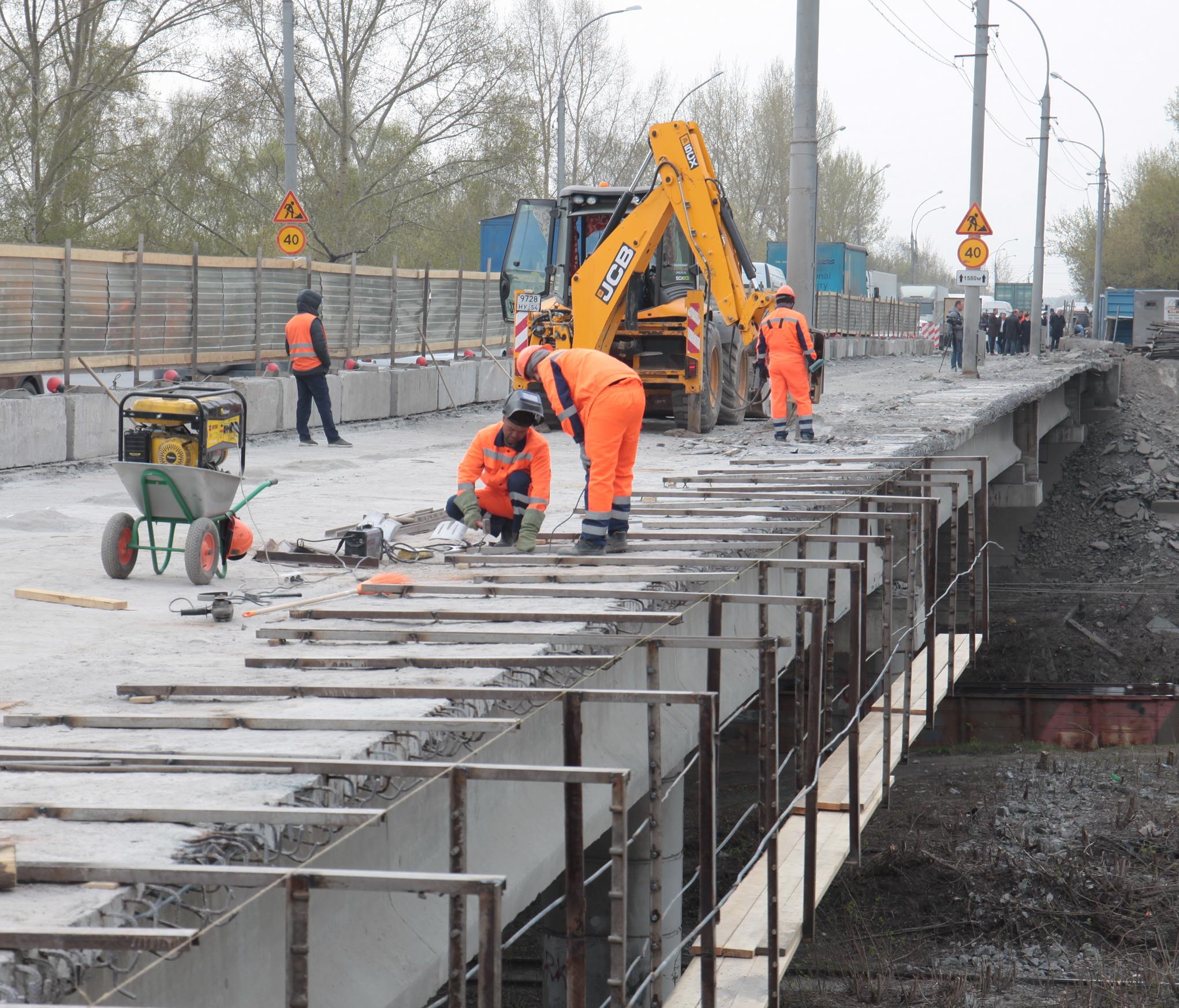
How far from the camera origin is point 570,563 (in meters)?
7.98

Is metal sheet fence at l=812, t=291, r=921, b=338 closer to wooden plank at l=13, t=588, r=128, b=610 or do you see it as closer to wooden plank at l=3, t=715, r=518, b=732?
wooden plank at l=13, t=588, r=128, b=610

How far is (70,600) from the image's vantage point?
7582 millimetres

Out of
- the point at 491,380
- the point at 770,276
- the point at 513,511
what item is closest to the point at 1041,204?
the point at 770,276

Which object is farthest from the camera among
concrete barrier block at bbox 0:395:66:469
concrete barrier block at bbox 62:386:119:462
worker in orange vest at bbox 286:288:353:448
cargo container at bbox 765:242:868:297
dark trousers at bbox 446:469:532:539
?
cargo container at bbox 765:242:868:297

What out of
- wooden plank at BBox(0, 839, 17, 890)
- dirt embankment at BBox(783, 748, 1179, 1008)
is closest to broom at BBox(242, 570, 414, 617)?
wooden plank at BBox(0, 839, 17, 890)

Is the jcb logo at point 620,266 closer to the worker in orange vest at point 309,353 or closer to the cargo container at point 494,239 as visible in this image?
the worker in orange vest at point 309,353

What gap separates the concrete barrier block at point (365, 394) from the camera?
20125mm

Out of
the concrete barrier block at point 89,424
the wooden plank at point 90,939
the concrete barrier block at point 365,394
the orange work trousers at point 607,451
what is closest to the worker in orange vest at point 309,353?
the concrete barrier block at point 89,424

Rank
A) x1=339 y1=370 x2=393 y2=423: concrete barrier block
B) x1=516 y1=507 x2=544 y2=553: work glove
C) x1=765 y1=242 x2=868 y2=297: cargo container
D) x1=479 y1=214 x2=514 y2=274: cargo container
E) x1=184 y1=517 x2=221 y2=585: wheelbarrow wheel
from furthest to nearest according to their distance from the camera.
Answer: x1=765 y1=242 x2=868 y2=297: cargo container
x1=479 y1=214 x2=514 y2=274: cargo container
x1=339 y1=370 x2=393 y2=423: concrete barrier block
x1=516 y1=507 x2=544 y2=553: work glove
x1=184 y1=517 x2=221 y2=585: wheelbarrow wheel

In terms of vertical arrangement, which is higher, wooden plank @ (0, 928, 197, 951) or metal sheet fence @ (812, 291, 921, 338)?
metal sheet fence @ (812, 291, 921, 338)

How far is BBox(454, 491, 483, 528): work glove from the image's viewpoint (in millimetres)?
8469

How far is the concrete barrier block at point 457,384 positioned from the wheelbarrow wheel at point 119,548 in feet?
47.2

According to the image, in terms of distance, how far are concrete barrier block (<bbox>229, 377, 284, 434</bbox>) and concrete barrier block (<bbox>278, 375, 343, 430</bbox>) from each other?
96mm

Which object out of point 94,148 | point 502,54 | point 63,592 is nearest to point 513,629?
point 63,592
